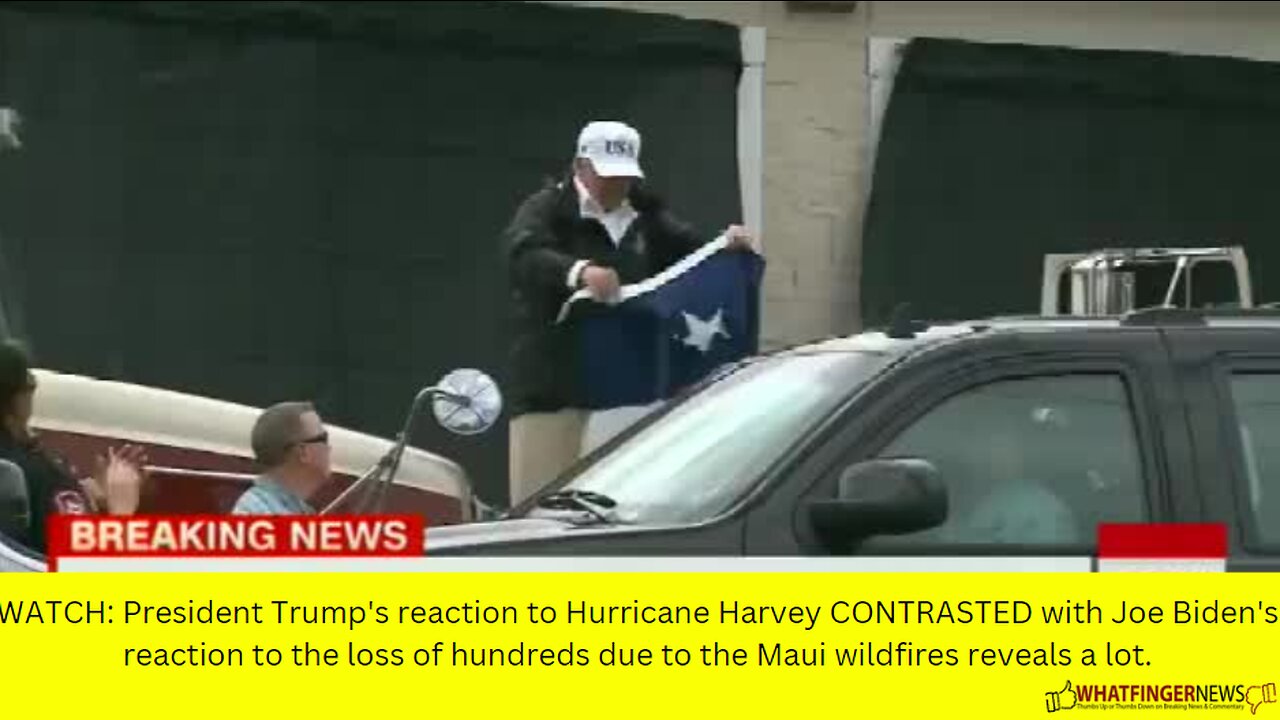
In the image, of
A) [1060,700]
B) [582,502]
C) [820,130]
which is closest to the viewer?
[1060,700]

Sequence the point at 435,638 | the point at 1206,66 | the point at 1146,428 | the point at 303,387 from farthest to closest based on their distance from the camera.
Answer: the point at 1206,66, the point at 303,387, the point at 1146,428, the point at 435,638

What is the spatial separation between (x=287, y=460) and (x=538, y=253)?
1.86 m

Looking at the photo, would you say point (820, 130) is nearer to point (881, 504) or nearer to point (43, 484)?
point (43, 484)

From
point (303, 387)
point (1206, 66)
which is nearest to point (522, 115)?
point (303, 387)

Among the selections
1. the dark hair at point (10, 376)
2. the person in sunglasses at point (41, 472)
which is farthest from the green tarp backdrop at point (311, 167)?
the dark hair at point (10, 376)

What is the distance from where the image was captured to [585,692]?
206 inches

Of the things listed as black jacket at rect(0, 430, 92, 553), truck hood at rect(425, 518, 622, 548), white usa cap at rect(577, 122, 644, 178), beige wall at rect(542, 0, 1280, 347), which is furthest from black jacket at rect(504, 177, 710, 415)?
beige wall at rect(542, 0, 1280, 347)

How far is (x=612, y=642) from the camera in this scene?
521 centimetres

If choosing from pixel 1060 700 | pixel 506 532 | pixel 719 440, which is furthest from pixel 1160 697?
pixel 506 532

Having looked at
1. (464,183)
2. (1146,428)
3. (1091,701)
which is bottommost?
(1091,701)

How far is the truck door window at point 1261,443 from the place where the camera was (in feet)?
19.1

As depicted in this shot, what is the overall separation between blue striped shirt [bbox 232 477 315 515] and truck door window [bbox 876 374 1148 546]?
1.81 m

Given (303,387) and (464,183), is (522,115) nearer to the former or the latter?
(464,183)

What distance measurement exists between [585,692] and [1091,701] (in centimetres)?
97
